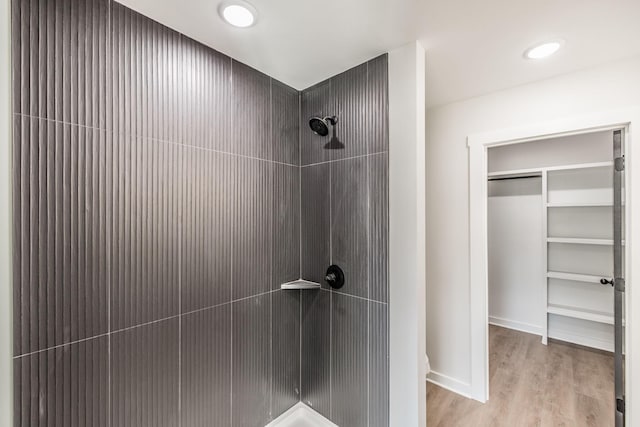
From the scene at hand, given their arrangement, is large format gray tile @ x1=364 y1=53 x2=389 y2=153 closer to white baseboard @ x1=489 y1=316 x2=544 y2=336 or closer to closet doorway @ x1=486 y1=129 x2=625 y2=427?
closet doorway @ x1=486 y1=129 x2=625 y2=427

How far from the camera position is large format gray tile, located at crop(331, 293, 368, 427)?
5.28 feet

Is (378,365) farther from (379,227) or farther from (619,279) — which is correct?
(619,279)

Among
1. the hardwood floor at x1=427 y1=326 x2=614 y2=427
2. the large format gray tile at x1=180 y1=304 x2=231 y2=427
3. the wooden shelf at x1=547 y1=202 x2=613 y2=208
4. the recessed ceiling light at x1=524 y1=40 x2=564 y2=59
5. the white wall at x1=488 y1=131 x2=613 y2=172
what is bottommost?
the hardwood floor at x1=427 y1=326 x2=614 y2=427

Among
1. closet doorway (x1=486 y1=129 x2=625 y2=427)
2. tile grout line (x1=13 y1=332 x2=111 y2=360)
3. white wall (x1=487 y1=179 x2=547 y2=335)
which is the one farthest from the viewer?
white wall (x1=487 y1=179 x2=547 y2=335)

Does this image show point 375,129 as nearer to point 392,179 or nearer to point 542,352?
point 392,179

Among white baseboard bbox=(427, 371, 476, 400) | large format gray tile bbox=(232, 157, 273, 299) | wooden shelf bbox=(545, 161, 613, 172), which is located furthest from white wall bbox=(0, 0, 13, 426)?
wooden shelf bbox=(545, 161, 613, 172)

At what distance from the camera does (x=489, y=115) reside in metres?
2.02

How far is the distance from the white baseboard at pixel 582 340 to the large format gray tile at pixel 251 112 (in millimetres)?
3930

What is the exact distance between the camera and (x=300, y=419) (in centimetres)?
183

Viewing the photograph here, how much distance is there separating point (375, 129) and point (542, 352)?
125 inches

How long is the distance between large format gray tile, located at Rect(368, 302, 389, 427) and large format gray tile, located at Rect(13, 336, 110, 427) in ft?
4.35

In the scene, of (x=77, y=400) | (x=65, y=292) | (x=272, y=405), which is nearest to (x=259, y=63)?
(x=65, y=292)

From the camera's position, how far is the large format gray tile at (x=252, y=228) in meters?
1.58

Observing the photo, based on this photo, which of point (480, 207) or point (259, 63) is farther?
point (480, 207)
